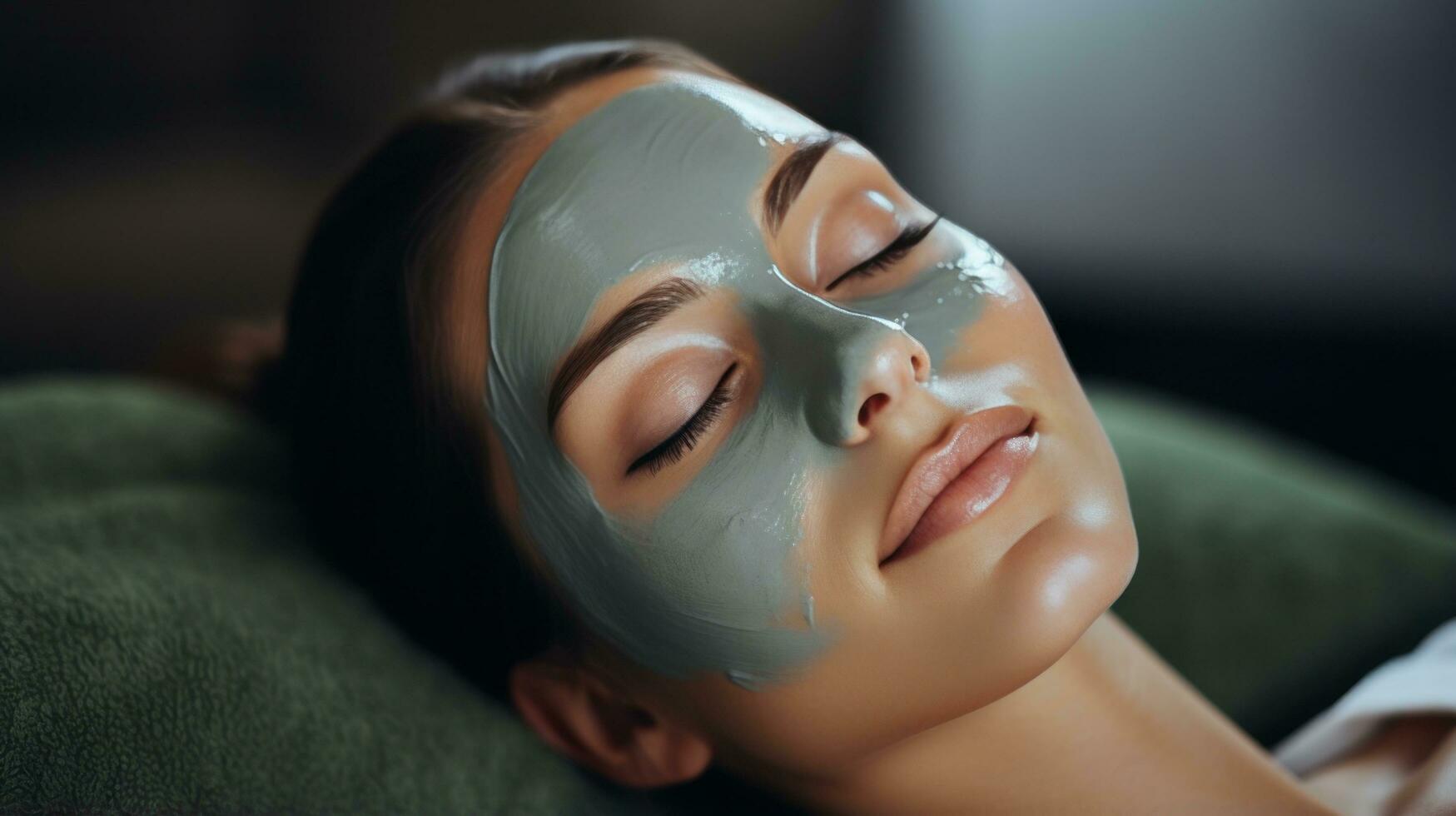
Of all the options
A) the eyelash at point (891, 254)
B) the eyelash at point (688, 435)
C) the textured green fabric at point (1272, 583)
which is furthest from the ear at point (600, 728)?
the textured green fabric at point (1272, 583)

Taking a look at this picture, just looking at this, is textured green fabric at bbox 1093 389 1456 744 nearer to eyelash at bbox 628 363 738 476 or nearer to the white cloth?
the white cloth

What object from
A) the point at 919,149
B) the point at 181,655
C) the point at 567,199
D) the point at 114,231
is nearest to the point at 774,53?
the point at 919,149

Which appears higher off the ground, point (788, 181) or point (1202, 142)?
point (788, 181)

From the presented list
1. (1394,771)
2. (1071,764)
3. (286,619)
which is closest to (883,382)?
(1071,764)

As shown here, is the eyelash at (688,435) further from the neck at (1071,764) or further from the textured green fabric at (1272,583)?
the textured green fabric at (1272,583)

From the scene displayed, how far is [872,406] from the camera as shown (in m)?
0.71

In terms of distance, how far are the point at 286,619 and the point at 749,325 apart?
0.43 meters

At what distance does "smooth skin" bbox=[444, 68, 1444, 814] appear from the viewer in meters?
0.71

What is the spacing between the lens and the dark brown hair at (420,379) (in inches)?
32.2

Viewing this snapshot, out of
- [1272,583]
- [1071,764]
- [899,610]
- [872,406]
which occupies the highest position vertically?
[872,406]

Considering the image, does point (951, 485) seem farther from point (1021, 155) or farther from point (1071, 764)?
point (1021, 155)

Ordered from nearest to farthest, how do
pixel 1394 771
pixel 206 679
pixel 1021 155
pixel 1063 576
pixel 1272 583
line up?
pixel 1063 576, pixel 206 679, pixel 1394 771, pixel 1272 583, pixel 1021 155

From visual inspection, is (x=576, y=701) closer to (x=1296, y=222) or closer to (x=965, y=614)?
(x=965, y=614)

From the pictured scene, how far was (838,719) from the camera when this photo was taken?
29.6 inches
